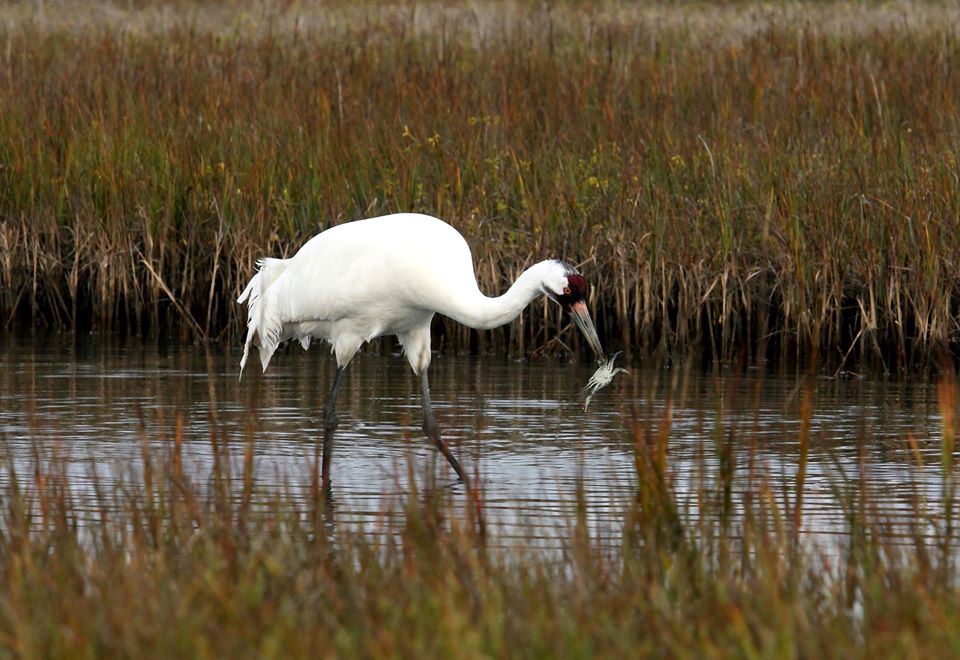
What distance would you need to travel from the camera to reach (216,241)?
8727 millimetres

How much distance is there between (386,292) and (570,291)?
3.34 feet

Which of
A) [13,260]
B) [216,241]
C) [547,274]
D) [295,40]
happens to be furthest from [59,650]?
[295,40]

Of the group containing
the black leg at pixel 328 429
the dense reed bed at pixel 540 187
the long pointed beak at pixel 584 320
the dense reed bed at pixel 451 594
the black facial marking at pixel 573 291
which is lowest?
the dense reed bed at pixel 451 594

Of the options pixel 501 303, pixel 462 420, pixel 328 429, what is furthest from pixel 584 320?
pixel 462 420

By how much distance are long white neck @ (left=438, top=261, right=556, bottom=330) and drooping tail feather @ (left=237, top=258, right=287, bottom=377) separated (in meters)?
1.04

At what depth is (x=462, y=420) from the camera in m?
7.51

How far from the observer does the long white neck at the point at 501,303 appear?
606 cm

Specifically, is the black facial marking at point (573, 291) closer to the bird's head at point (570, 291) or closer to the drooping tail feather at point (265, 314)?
the bird's head at point (570, 291)

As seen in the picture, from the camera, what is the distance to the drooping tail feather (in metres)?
7.20

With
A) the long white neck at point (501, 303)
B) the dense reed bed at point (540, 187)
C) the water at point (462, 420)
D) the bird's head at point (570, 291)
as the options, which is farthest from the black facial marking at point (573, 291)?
the dense reed bed at point (540, 187)

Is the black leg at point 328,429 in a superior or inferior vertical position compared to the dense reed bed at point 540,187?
inferior

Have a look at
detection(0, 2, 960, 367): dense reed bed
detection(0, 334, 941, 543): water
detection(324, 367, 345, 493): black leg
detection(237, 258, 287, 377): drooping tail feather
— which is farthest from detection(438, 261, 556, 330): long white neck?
detection(0, 2, 960, 367): dense reed bed

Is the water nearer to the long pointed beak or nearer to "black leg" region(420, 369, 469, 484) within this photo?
"black leg" region(420, 369, 469, 484)

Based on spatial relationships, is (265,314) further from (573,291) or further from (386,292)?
(573,291)
